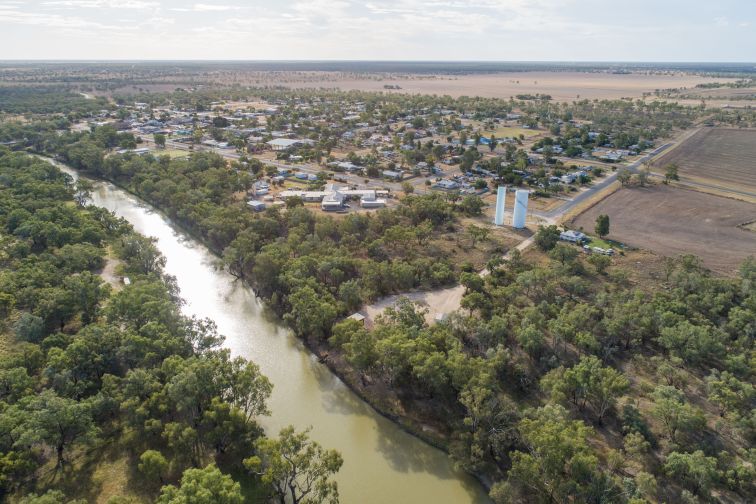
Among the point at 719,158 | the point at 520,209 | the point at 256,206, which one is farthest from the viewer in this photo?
the point at 719,158

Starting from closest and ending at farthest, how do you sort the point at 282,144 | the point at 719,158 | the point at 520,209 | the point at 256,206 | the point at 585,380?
1. the point at 585,380
2. the point at 520,209
3. the point at 256,206
4. the point at 719,158
5. the point at 282,144

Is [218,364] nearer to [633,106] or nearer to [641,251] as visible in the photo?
[641,251]

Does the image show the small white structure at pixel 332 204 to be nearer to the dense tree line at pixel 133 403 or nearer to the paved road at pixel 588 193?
the paved road at pixel 588 193

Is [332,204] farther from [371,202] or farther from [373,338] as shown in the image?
[373,338]

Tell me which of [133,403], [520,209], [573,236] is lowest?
[133,403]

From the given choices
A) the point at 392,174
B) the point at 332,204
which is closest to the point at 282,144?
the point at 392,174

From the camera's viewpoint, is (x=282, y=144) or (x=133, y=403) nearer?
(x=133, y=403)
